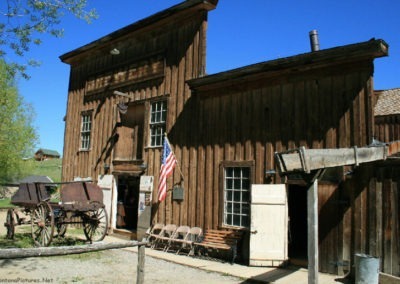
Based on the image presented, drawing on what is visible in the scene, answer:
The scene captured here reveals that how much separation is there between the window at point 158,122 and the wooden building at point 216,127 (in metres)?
0.04

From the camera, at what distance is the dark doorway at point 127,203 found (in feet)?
49.5

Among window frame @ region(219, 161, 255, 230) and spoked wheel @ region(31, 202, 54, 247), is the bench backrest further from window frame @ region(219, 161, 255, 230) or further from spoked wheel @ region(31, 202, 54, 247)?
spoked wheel @ region(31, 202, 54, 247)

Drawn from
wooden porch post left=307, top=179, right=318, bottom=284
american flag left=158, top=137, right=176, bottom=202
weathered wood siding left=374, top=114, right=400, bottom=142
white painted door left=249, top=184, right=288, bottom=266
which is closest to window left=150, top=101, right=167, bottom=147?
american flag left=158, top=137, right=176, bottom=202

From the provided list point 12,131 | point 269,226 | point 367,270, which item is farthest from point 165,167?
point 12,131

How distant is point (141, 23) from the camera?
1398cm

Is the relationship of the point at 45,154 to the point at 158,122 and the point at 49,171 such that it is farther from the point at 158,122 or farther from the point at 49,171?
the point at 158,122

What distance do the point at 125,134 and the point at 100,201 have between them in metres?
3.69

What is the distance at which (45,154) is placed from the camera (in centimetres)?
8681

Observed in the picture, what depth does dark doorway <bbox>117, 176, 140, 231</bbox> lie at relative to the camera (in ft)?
49.5

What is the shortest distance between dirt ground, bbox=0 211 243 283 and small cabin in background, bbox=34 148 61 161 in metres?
82.1

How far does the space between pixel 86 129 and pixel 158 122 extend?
16.5 feet

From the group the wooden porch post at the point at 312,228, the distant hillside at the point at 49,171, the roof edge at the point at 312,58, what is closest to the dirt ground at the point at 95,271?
the wooden porch post at the point at 312,228

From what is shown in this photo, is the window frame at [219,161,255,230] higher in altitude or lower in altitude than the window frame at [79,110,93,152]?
lower

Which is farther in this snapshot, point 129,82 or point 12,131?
point 12,131
